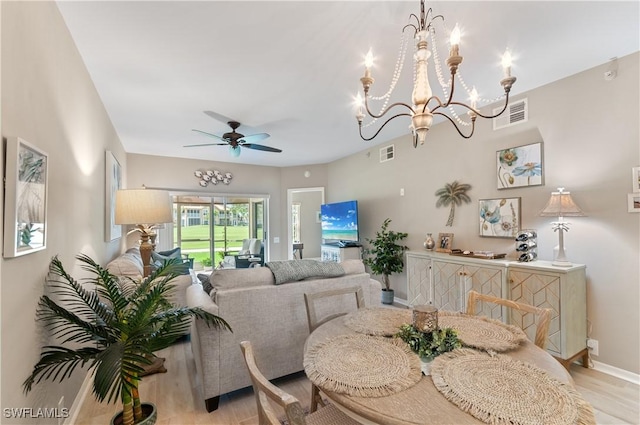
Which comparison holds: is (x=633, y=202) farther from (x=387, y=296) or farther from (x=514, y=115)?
(x=387, y=296)

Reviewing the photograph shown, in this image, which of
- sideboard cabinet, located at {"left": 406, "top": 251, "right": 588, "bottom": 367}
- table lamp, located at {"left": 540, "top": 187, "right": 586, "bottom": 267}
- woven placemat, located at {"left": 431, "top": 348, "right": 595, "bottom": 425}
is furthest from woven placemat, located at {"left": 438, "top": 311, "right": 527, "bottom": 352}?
table lamp, located at {"left": 540, "top": 187, "right": 586, "bottom": 267}

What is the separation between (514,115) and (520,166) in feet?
1.89

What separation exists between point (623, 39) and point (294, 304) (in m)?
3.25

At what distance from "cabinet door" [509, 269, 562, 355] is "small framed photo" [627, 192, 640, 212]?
82 centimetres

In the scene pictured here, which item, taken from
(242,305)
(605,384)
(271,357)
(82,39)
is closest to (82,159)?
(82,39)

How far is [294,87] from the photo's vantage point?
2959 mm

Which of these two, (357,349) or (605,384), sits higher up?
(357,349)

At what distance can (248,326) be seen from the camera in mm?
2186

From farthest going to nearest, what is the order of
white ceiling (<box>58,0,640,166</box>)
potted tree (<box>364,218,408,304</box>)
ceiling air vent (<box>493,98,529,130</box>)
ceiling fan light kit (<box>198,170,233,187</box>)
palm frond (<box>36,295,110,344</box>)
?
ceiling fan light kit (<box>198,170,233,187</box>)
potted tree (<box>364,218,408,304</box>)
ceiling air vent (<box>493,98,529,130</box>)
white ceiling (<box>58,0,640,166</box>)
palm frond (<box>36,295,110,344</box>)

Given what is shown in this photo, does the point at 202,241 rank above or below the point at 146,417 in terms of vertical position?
above

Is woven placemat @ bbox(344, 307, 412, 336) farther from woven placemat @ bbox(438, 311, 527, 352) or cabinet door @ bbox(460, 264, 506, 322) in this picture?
cabinet door @ bbox(460, 264, 506, 322)

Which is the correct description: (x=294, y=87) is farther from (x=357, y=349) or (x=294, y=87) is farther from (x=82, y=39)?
(x=357, y=349)

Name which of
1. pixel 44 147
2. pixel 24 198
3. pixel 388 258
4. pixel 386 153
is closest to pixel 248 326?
pixel 24 198

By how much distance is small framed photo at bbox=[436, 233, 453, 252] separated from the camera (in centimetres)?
A: 387
